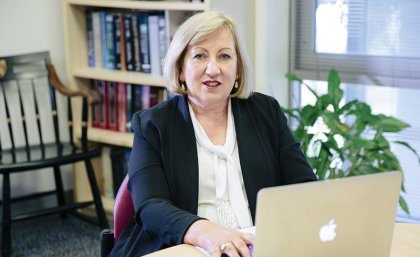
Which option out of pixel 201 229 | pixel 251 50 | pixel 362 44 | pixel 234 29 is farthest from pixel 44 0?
pixel 201 229

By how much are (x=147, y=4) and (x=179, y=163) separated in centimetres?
156

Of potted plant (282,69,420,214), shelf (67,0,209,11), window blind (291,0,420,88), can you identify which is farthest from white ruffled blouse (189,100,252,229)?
window blind (291,0,420,88)

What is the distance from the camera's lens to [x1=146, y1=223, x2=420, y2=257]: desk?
5.50 feet

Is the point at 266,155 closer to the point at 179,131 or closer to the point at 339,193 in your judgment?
the point at 179,131

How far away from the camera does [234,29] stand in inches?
83.0

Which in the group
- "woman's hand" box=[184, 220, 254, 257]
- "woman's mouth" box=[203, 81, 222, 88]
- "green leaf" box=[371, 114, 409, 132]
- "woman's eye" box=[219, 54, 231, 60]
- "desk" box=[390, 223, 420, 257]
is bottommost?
"desk" box=[390, 223, 420, 257]

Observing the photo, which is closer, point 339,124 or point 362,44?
point 339,124

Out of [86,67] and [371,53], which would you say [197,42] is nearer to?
[371,53]

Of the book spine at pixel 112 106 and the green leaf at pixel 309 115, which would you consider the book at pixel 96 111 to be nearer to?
the book spine at pixel 112 106

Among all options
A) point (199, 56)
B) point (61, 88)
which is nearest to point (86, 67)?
point (61, 88)

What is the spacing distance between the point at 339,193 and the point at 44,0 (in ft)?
9.47

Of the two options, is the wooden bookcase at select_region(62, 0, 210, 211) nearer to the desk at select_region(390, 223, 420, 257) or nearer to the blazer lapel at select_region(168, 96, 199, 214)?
the blazer lapel at select_region(168, 96, 199, 214)

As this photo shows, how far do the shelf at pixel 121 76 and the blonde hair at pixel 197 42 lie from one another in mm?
1266

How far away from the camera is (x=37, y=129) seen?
3.90m
